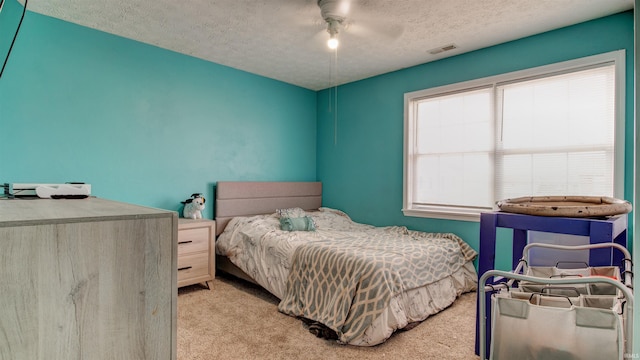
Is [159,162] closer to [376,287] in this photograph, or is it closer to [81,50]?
[81,50]

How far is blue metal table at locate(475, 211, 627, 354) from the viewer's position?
1.65 m

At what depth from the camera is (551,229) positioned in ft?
5.86

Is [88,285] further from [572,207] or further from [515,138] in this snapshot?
[515,138]

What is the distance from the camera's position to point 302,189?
183 inches

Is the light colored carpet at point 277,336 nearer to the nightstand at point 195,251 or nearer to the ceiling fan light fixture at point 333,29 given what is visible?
the nightstand at point 195,251

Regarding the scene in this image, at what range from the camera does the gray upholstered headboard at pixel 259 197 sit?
12.6 ft

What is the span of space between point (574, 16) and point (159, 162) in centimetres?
393

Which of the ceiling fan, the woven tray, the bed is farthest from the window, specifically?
the ceiling fan

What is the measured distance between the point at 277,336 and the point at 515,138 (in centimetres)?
276

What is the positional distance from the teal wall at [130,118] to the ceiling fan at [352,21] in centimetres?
173

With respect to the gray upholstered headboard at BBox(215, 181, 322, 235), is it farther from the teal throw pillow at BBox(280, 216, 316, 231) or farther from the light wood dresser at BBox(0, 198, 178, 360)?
the light wood dresser at BBox(0, 198, 178, 360)

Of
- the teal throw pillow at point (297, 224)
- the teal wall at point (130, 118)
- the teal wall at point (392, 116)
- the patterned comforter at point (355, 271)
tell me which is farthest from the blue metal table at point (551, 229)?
the teal wall at point (130, 118)

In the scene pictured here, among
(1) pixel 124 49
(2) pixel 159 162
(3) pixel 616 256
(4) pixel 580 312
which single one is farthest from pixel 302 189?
(4) pixel 580 312

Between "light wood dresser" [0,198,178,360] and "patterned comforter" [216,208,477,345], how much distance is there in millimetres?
1640
